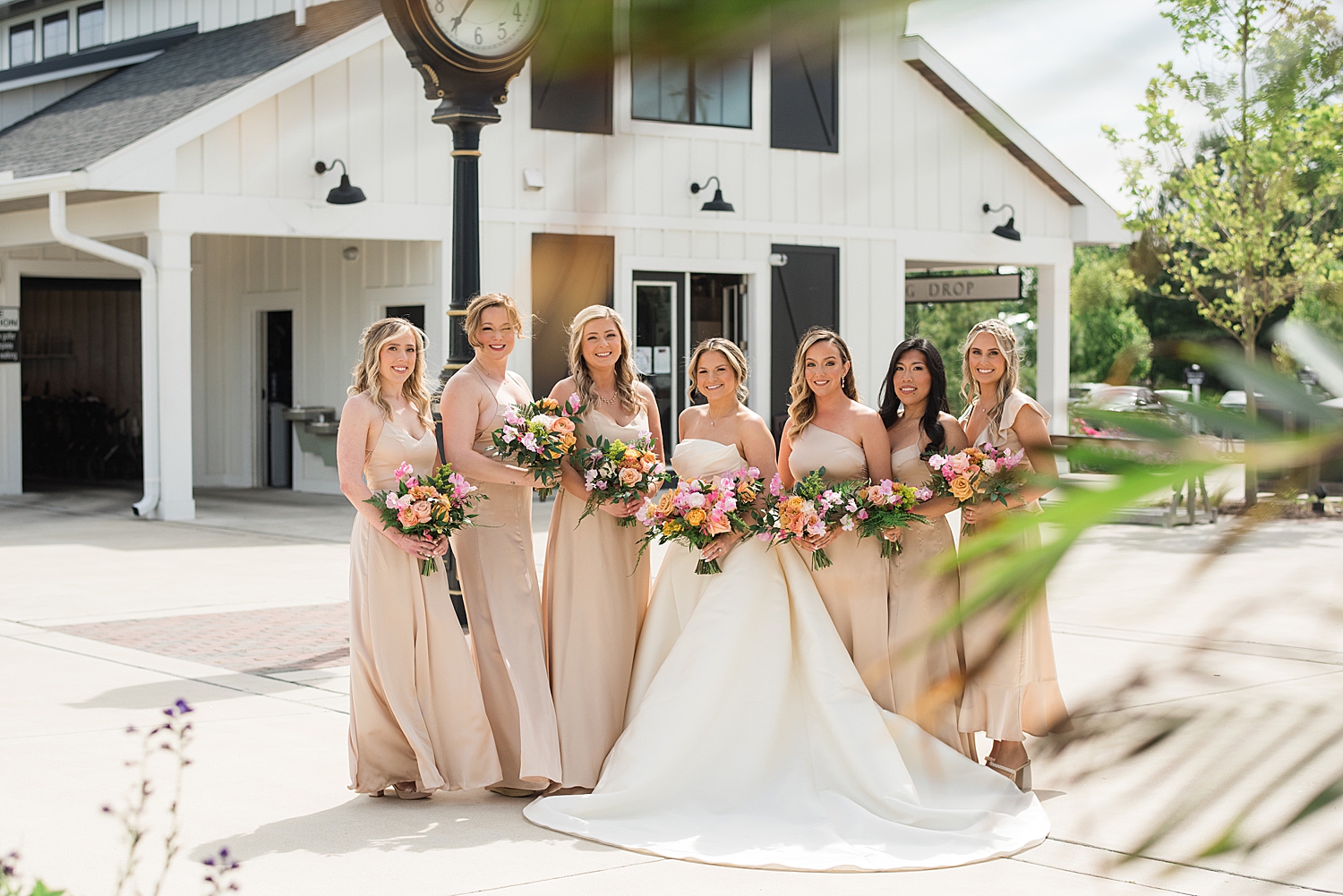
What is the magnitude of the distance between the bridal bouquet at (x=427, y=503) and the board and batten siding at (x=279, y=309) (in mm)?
11299

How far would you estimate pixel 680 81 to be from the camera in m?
0.62

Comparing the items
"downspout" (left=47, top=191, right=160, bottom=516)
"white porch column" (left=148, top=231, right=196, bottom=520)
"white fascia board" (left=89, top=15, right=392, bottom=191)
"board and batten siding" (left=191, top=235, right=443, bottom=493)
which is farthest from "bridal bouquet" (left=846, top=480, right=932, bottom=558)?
"board and batten siding" (left=191, top=235, right=443, bottom=493)

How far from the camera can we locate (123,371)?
23156 millimetres

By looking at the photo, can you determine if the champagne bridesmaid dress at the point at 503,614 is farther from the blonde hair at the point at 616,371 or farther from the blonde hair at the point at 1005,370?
the blonde hair at the point at 1005,370

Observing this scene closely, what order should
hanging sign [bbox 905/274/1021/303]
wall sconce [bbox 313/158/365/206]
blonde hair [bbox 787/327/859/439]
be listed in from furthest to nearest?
1. hanging sign [bbox 905/274/1021/303]
2. wall sconce [bbox 313/158/365/206]
3. blonde hair [bbox 787/327/859/439]

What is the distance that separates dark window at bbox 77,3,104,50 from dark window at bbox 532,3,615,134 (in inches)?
883

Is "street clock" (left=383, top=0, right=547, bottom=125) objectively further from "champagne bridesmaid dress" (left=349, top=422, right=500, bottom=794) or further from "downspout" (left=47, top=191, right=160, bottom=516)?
"downspout" (left=47, top=191, right=160, bottom=516)

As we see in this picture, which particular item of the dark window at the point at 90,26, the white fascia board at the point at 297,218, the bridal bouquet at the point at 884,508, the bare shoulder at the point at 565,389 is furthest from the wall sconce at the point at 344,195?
the bridal bouquet at the point at 884,508

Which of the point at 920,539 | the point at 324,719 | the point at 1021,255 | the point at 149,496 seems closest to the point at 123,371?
the point at 149,496

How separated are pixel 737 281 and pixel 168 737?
44.8 feet

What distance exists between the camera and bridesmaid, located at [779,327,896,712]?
17.8ft

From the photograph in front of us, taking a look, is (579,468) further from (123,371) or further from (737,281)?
(123,371)

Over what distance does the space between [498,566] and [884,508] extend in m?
1.41

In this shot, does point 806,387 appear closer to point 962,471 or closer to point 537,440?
point 962,471
